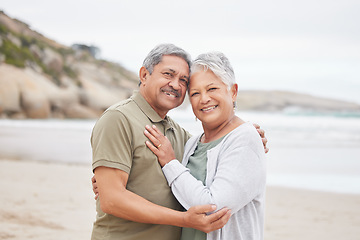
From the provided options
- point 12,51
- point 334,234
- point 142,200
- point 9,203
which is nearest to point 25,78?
point 12,51

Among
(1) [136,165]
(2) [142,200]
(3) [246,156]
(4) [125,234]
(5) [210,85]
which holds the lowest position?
(4) [125,234]

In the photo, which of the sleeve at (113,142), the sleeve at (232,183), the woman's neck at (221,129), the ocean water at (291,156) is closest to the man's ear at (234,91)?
the woman's neck at (221,129)

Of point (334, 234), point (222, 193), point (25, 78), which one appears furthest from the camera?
point (25, 78)

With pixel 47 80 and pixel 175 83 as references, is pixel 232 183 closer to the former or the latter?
pixel 175 83

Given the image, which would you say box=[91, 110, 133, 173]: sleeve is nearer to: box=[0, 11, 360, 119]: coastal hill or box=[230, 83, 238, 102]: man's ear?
box=[230, 83, 238, 102]: man's ear

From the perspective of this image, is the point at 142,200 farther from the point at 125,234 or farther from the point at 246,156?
the point at 246,156

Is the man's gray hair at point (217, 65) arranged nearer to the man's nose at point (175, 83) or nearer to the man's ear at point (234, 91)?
the man's ear at point (234, 91)

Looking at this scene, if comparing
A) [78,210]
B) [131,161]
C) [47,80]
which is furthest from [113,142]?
[47,80]

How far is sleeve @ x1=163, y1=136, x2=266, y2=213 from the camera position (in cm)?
221

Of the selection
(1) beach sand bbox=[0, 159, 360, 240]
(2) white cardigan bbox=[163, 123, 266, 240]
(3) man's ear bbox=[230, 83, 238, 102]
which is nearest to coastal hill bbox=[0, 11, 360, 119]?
(1) beach sand bbox=[0, 159, 360, 240]

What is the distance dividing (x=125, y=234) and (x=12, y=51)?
28.0 m

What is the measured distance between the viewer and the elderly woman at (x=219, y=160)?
2242 mm

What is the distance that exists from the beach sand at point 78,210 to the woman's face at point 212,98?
11.1 feet

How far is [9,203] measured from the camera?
6.53 meters
